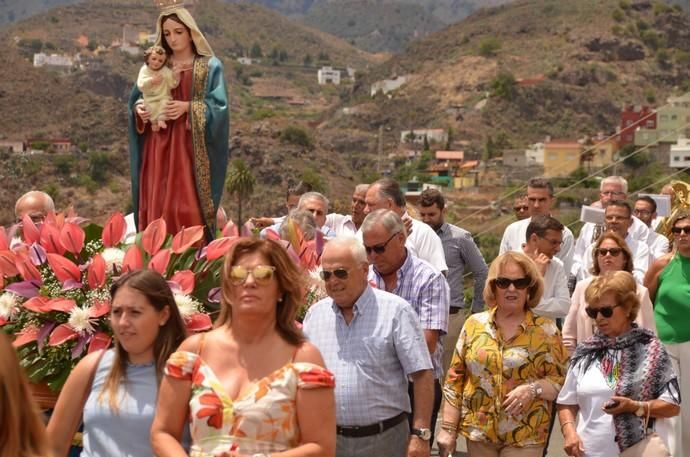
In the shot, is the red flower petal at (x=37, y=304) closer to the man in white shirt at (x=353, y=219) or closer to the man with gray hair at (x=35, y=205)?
the man with gray hair at (x=35, y=205)

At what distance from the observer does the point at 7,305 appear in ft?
16.4

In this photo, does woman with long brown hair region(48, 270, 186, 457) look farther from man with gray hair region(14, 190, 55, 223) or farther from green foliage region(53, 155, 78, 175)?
green foliage region(53, 155, 78, 175)

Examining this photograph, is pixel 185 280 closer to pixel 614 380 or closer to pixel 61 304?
pixel 61 304

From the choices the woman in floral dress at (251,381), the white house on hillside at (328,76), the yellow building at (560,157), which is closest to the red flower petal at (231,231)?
the woman in floral dress at (251,381)

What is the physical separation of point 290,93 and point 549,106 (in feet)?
174

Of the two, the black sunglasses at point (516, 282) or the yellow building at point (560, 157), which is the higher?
the black sunglasses at point (516, 282)

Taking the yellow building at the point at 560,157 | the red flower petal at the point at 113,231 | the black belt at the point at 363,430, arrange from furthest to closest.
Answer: the yellow building at the point at 560,157
the red flower petal at the point at 113,231
the black belt at the point at 363,430

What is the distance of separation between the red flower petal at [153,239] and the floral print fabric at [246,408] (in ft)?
3.90

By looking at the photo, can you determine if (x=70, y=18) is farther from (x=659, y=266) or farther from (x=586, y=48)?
(x=659, y=266)

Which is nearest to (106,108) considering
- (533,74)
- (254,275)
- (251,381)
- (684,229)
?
(533,74)

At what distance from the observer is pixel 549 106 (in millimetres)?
125000

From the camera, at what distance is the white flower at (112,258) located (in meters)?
4.99

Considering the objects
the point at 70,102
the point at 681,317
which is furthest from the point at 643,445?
the point at 70,102

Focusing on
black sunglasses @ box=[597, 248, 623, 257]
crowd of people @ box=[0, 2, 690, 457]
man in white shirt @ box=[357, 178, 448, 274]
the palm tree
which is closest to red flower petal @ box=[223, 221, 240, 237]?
crowd of people @ box=[0, 2, 690, 457]
